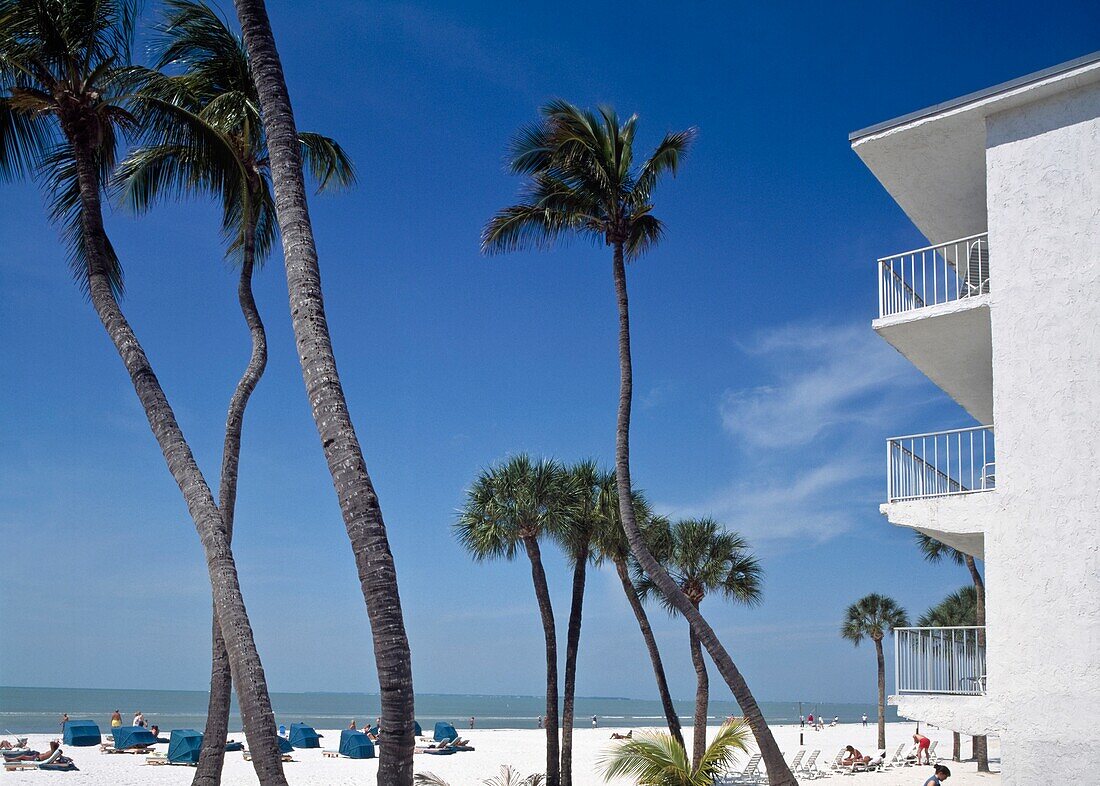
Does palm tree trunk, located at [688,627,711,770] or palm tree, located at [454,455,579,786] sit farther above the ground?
palm tree, located at [454,455,579,786]

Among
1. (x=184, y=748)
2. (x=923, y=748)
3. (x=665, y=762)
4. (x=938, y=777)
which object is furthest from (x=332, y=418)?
(x=923, y=748)

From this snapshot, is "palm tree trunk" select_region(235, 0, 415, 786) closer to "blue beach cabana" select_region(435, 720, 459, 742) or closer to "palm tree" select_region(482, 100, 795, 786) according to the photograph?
"palm tree" select_region(482, 100, 795, 786)

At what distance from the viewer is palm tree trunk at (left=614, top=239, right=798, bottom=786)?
18906 millimetres

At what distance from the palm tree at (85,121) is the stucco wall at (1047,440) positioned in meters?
10.4

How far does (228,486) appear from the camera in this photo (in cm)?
1541

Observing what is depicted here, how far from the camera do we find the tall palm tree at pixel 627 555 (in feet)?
99.0

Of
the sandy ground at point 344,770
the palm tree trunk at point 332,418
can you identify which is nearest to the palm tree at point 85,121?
the palm tree trunk at point 332,418

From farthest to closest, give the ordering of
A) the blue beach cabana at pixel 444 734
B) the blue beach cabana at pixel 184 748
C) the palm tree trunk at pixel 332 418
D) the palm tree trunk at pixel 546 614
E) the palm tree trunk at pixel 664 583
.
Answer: the blue beach cabana at pixel 444 734
the blue beach cabana at pixel 184 748
the palm tree trunk at pixel 546 614
the palm tree trunk at pixel 664 583
the palm tree trunk at pixel 332 418

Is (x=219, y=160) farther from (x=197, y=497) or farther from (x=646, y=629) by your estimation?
(x=646, y=629)

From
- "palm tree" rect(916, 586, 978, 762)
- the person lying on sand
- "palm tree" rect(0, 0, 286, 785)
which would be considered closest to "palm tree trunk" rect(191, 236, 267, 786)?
"palm tree" rect(0, 0, 286, 785)

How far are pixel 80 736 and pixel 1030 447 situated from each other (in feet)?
130

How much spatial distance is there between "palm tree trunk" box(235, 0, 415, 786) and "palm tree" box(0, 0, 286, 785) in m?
2.27

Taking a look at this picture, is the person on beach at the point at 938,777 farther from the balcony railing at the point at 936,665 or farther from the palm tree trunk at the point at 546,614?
the palm tree trunk at the point at 546,614

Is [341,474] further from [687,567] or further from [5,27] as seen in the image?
[687,567]
